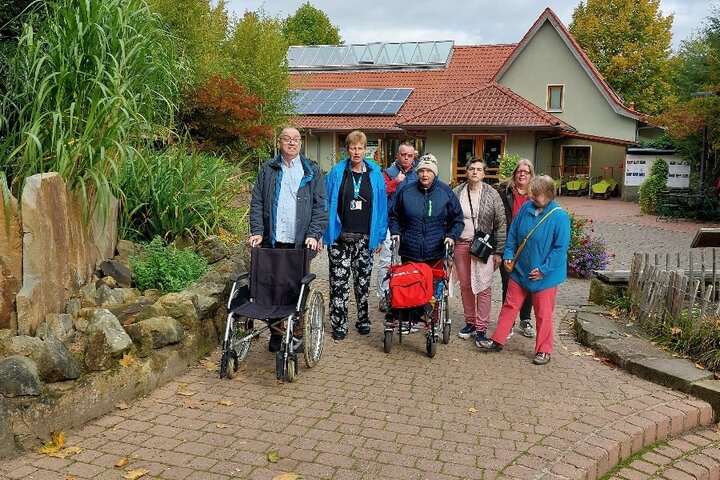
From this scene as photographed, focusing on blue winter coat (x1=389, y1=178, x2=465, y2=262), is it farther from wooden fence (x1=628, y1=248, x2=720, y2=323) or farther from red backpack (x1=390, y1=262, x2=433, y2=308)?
wooden fence (x1=628, y1=248, x2=720, y2=323)

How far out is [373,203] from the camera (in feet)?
18.6

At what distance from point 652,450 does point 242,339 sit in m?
2.86

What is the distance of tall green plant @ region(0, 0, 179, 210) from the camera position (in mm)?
4445

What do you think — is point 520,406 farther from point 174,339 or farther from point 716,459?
point 174,339

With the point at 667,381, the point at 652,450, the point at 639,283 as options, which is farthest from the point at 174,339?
the point at 639,283

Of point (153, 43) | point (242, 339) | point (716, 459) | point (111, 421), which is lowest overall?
point (716, 459)

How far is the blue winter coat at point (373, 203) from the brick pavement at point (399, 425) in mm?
1019

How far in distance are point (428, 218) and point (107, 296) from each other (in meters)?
2.63

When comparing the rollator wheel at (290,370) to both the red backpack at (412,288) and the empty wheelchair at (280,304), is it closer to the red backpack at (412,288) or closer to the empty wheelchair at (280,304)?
the empty wheelchair at (280,304)

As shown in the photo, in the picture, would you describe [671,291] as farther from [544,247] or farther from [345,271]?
[345,271]

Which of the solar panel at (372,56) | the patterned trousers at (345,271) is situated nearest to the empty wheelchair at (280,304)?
the patterned trousers at (345,271)

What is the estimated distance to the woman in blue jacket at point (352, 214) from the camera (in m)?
5.64

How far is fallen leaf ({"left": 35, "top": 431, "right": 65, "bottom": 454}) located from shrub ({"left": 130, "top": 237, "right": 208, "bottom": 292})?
67.0 inches

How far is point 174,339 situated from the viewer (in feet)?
15.1
